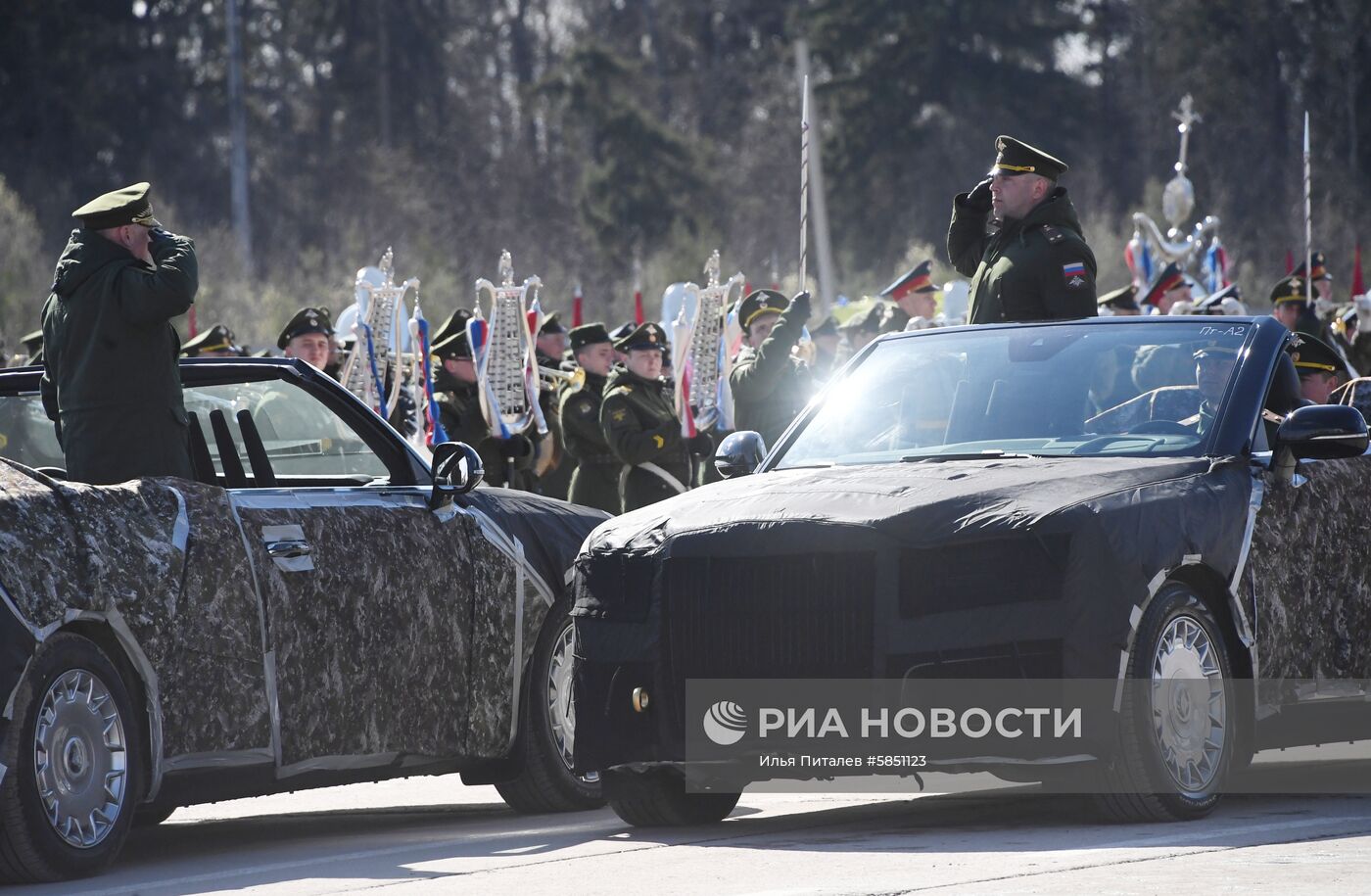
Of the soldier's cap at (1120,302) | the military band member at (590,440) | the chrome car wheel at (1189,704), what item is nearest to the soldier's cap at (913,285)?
the soldier's cap at (1120,302)

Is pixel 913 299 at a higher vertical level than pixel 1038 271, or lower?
lower

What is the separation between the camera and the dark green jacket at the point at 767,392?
14523 mm

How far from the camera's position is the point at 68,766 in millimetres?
7531

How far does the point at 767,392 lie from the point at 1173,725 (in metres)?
7.03

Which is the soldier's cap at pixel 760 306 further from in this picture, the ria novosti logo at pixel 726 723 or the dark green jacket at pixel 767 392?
the ria novosti logo at pixel 726 723

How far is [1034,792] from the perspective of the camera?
9016 mm

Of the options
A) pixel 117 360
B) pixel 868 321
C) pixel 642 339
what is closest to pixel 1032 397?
pixel 117 360

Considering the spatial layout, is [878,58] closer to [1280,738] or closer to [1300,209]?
[1300,209]

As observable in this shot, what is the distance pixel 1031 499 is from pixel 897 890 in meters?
1.40

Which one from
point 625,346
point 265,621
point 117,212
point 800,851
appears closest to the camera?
point 800,851

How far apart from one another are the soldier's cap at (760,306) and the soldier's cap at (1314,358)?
417 centimetres

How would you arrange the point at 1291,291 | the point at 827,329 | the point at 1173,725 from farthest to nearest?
the point at 1291,291
the point at 827,329
the point at 1173,725

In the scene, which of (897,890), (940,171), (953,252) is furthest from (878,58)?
(897,890)

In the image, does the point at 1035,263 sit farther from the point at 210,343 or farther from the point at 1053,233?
the point at 210,343
